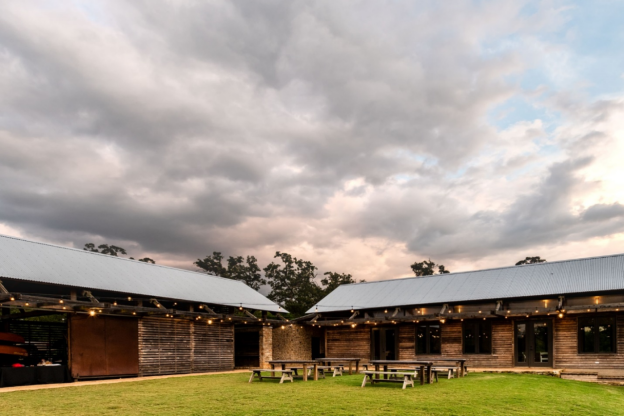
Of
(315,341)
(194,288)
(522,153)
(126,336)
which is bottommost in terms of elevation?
(315,341)

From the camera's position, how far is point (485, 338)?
72.4ft

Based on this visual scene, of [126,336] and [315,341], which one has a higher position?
[126,336]

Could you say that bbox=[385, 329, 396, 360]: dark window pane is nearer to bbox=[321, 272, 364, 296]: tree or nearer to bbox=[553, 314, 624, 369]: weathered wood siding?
bbox=[553, 314, 624, 369]: weathered wood siding

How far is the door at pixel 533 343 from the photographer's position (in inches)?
804

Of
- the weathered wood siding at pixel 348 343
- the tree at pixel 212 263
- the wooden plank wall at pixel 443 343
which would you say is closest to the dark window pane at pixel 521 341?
the wooden plank wall at pixel 443 343

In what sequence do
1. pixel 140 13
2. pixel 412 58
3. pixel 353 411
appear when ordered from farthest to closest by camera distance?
pixel 412 58, pixel 140 13, pixel 353 411

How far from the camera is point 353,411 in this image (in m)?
8.65

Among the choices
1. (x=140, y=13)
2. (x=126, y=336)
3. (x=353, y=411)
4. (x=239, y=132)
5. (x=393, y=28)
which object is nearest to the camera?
(x=353, y=411)

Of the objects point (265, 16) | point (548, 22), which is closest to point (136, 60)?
point (265, 16)

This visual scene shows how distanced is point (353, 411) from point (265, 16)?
444 inches

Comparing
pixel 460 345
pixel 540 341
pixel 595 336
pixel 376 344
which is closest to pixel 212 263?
pixel 376 344

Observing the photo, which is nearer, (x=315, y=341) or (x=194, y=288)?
(x=194, y=288)

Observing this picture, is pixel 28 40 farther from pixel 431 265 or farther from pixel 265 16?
pixel 431 265

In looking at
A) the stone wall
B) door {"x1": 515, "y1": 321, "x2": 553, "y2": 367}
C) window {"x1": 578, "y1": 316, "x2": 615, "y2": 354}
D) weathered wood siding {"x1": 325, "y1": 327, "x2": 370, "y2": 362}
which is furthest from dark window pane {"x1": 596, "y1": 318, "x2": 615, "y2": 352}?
the stone wall
